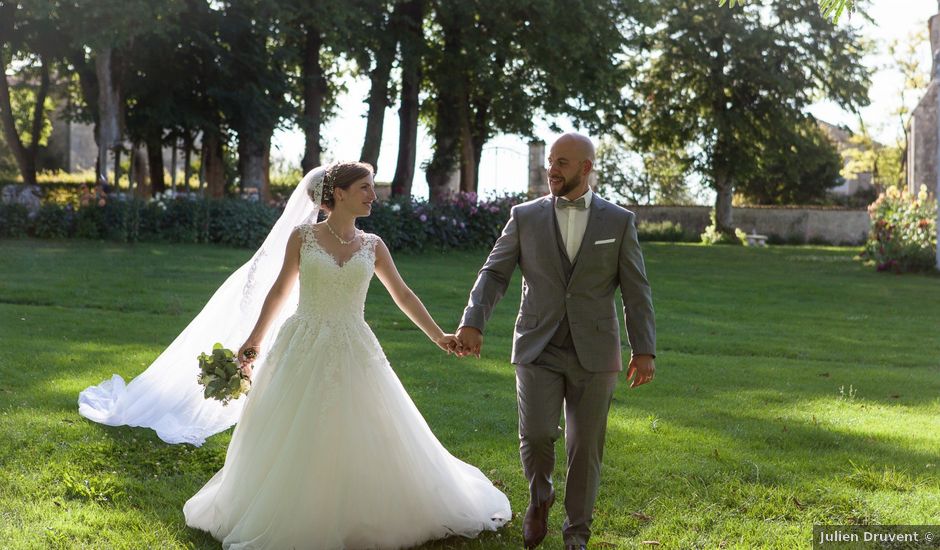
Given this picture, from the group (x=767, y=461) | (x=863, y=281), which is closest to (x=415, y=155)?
(x=863, y=281)

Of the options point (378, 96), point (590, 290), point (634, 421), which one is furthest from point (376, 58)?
point (590, 290)

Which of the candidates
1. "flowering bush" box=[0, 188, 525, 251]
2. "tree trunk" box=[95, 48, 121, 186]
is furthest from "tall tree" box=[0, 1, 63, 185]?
"flowering bush" box=[0, 188, 525, 251]

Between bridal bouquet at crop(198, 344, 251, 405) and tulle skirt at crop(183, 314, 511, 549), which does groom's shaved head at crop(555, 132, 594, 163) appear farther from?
bridal bouquet at crop(198, 344, 251, 405)

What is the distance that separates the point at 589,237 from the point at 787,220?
46.4m

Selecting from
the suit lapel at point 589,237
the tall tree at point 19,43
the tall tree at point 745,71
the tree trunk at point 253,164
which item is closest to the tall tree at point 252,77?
the tree trunk at point 253,164

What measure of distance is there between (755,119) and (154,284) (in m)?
30.4

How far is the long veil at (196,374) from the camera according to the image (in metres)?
7.18

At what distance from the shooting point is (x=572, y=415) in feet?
16.8

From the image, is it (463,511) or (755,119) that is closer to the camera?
(463,511)

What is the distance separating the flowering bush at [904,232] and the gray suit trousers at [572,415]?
76.5ft

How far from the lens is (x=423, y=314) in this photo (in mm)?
5902

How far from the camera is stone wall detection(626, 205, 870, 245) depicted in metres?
48.4

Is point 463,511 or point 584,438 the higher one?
point 584,438

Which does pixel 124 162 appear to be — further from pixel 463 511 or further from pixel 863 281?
pixel 463 511
